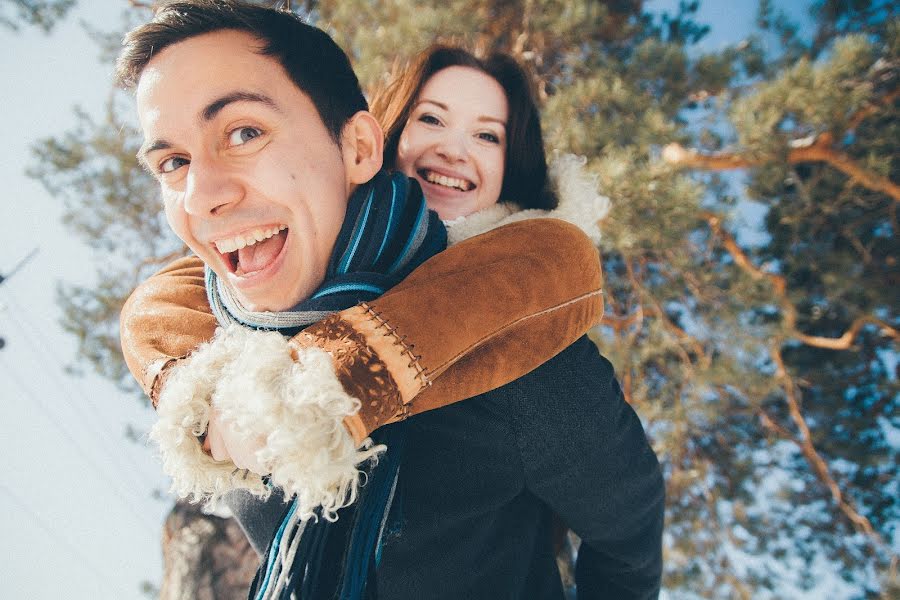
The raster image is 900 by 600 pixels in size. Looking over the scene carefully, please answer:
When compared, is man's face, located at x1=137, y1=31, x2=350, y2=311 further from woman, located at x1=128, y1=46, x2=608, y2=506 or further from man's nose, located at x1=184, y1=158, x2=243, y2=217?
woman, located at x1=128, y1=46, x2=608, y2=506

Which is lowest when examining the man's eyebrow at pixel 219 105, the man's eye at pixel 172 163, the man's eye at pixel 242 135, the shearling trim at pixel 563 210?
the shearling trim at pixel 563 210

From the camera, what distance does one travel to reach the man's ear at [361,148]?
1114 millimetres

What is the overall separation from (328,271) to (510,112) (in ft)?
2.71

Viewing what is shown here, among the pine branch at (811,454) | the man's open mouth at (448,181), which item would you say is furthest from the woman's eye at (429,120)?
the pine branch at (811,454)

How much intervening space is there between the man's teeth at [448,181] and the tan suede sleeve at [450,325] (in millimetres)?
405

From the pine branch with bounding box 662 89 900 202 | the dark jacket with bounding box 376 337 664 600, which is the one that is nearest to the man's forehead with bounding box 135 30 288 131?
the dark jacket with bounding box 376 337 664 600

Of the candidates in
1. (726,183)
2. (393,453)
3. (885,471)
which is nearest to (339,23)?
(726,183)

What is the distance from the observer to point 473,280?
3.02 ft

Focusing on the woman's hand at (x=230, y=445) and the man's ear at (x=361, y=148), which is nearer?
A: the woman's hand at (x=230, y=445)

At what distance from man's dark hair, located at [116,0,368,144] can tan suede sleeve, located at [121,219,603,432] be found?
410 millimetres

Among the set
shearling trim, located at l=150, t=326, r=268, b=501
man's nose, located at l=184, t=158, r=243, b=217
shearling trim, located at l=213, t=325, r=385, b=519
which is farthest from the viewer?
man's nose, located at l=184, t=158, r=243, b=217

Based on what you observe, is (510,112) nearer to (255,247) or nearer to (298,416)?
(255,247)

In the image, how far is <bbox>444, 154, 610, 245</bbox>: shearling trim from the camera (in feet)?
4.35

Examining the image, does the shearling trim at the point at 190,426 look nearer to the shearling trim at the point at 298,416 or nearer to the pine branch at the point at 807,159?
the shearling trim at the point at 298,416
